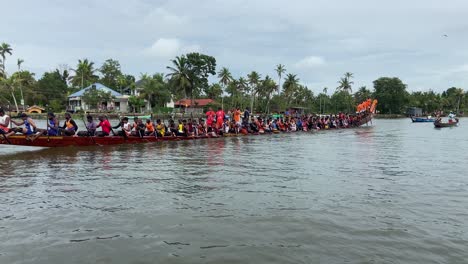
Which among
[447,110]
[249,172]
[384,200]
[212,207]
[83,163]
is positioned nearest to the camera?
[212,207]

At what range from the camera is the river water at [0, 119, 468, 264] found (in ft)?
16.6

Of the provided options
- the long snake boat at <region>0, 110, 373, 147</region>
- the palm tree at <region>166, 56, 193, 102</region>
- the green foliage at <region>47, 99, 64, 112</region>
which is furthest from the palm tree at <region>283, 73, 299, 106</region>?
the long snake boat at <region>0, 110, 373, 147</region>

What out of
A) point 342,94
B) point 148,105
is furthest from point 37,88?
point 342,94

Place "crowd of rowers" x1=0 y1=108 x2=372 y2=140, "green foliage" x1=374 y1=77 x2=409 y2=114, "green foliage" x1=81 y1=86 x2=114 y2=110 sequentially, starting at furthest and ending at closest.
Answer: "green foliage" x1=374 y1=77 x2=409 y2=114 < "green foliage" x1=81 y1=86 x2=114 y2=110 < "crowd of rowers" x1=0 y1=108 x2=372 y2=140

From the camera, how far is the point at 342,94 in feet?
308

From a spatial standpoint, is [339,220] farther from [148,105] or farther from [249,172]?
[148,105]

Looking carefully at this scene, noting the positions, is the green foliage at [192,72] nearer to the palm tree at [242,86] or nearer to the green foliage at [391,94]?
the palm tree at [242,86]

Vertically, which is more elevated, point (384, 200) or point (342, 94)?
point (342, 94)

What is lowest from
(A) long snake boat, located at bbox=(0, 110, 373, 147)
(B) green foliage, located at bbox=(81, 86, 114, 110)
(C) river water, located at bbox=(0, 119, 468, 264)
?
(C) river water, located at bbox=(0, 119, 468, 264)

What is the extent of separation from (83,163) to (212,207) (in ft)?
23.5

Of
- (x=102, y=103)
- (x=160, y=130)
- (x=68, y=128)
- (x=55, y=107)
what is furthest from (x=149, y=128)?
(x=55, y=107)

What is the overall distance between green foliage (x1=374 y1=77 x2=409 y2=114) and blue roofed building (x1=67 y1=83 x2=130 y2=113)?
67.8 meters

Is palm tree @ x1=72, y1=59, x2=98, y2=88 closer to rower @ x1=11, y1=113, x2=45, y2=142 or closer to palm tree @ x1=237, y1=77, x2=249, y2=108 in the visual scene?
palm tree @ x1=237, y1=77, x2=249, y2=108

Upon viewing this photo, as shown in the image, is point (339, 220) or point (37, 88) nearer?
point (339, 220)
